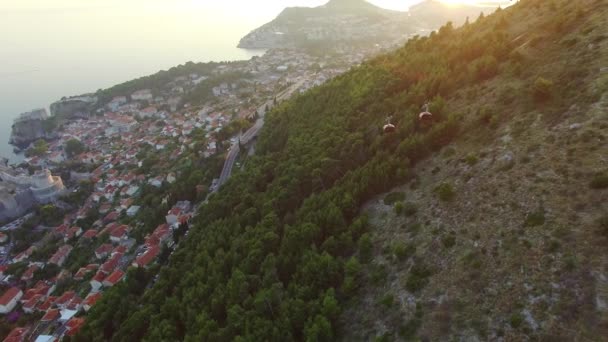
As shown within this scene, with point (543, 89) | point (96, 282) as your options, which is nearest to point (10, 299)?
point (96, 282)

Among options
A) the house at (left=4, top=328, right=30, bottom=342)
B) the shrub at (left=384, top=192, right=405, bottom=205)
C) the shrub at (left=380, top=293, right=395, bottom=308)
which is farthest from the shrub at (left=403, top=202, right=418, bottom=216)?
the house at (left=4, top=328, right=30, bottom=342)

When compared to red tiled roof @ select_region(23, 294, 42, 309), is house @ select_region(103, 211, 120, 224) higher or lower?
higher

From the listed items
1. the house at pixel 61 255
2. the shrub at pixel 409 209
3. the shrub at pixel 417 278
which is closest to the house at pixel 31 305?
the house at pixel 61 255

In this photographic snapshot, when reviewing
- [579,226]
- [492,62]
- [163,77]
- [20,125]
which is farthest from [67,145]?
[579,226]

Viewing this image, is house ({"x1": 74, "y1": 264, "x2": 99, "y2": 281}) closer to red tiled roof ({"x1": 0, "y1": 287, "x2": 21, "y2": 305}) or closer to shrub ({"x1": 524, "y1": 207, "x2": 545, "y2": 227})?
red tiled roof ({"x1": 0, "y1": 287, "x2": 21, "y2": 305})

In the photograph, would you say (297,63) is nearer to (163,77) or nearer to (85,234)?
(163,77)

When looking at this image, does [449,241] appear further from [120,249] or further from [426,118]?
[120,249]
